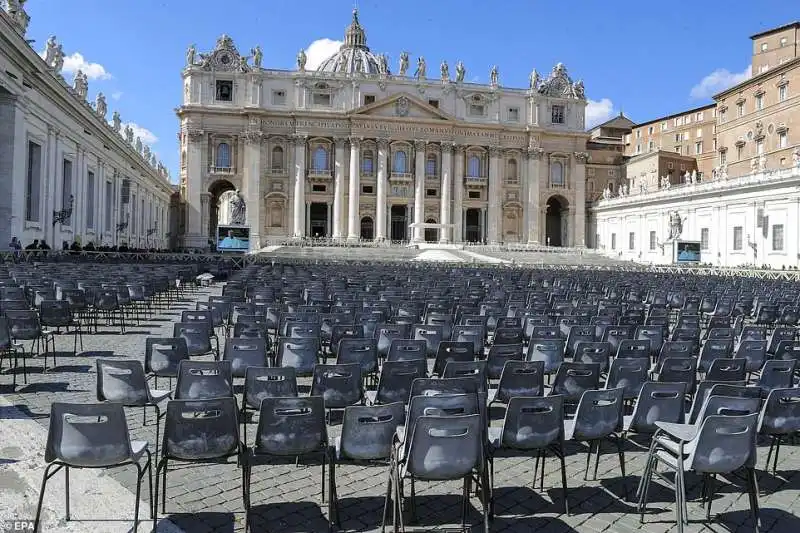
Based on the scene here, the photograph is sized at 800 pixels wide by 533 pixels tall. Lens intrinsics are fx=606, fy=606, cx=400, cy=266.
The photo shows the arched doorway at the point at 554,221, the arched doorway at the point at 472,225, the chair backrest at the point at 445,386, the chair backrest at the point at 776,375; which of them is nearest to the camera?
the chair backrest at the point at 445,386

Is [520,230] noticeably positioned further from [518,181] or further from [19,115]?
[19,115]

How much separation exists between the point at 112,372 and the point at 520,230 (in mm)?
72457

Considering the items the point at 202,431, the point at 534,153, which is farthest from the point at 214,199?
the point at 202,431

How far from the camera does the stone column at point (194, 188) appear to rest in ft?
226

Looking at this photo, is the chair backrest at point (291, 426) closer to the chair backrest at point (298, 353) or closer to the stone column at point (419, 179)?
the chair backrest at point (298, 353)

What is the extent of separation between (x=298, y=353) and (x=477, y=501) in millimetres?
3630

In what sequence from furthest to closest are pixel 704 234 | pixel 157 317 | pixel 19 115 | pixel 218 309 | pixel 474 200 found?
1. pixel 474 200
2. pixel 704 234
3. pixel 19 115
4. pixel 157 317
5. pixel 218 309

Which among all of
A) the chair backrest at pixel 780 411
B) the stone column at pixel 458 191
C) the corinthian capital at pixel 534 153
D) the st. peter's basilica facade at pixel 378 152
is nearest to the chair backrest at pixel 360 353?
the chair backrest at pixel 780 411

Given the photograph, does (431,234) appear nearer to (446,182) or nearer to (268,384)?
(446,182)

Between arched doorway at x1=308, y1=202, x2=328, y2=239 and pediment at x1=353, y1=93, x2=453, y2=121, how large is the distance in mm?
12031

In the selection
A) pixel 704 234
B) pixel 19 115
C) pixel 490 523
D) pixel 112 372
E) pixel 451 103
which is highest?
pixel 451 103

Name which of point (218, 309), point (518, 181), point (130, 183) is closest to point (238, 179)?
point (130, 183)

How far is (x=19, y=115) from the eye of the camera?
29.7m

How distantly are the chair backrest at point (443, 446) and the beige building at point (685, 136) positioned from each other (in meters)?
70.1
